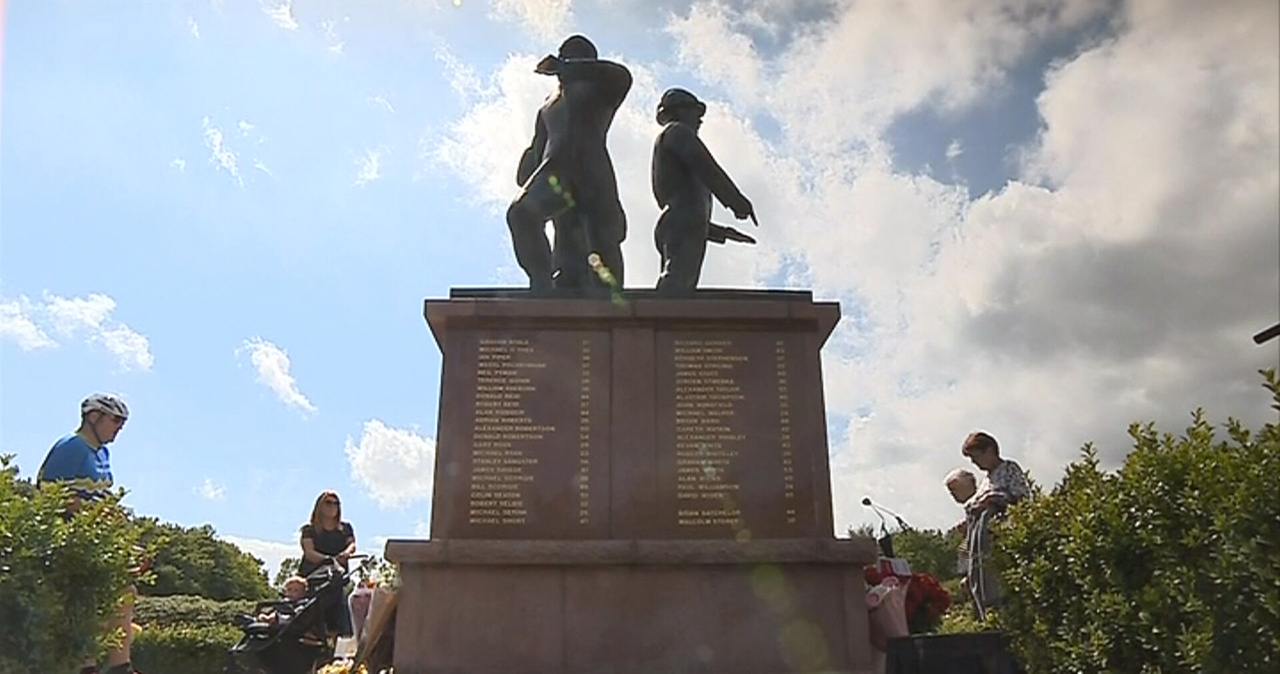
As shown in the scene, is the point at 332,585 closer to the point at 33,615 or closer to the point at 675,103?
the point at 33,615

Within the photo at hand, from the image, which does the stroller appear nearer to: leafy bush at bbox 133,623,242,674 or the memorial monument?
the memorial monument

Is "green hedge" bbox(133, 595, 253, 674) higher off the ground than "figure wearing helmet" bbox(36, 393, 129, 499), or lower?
lower

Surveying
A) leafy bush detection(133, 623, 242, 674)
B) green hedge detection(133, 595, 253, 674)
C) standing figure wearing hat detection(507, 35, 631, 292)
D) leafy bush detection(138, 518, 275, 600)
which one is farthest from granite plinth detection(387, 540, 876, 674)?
leafy bush detection(138, 518, 275, 600)

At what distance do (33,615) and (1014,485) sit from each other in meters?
5.80

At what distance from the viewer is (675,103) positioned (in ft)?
26.6

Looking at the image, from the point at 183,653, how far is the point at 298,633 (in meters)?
10.3

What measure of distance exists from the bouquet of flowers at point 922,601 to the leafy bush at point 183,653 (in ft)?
39.6

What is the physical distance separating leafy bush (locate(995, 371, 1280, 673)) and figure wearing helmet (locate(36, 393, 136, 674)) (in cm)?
491

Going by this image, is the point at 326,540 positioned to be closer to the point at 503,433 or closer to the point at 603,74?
the point at 503,433

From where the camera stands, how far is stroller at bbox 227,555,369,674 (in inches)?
273

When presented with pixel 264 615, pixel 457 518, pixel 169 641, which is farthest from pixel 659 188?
pixel 169 641

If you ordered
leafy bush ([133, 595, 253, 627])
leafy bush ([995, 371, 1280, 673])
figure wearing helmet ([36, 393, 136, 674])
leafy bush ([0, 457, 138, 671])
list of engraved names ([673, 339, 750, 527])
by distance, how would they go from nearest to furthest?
leafy bush ([995, 371, 1280, 673]) < leafy bush ([0, 457, 138, 671]) < figure wearing helmet ([36, 393, 136, 674]) < list of engraved names ([673, 339, 750, 527]) < leafy bush ([133, 595, 253, 627])

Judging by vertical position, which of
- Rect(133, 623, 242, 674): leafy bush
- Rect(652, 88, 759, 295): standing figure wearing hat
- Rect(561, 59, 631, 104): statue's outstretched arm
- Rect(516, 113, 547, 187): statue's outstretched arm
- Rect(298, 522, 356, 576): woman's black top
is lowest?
Rect(133, 623, 242, 674): leafy bush

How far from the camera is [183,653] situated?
1563cm
